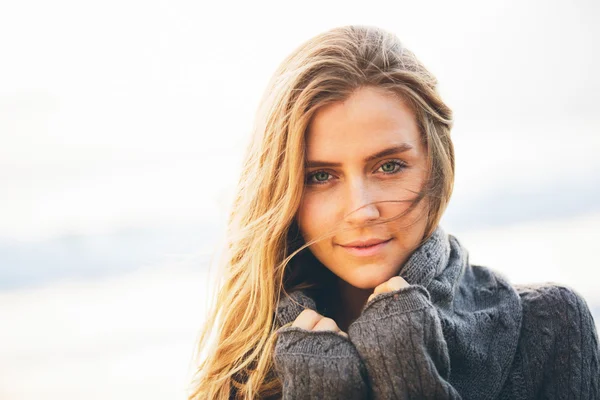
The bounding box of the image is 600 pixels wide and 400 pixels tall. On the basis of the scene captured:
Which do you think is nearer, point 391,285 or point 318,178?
point 391,285

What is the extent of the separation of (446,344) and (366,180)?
0.47 m

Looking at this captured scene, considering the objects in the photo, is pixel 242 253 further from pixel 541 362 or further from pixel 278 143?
pixel 541 362

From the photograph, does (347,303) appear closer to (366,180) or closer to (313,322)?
(313,322)

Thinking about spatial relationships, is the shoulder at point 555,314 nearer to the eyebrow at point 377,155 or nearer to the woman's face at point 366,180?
the woman's face at point 366,180

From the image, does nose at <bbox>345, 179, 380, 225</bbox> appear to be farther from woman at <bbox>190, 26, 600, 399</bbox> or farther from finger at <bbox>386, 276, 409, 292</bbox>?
finger at <bbox>386, 276, 409, 292</bbox>

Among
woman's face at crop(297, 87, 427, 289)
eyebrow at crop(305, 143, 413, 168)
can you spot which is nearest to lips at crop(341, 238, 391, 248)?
woman's face at crop(297, 87, 427, 289)

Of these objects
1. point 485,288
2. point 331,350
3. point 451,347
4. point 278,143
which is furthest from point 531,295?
point 278,143

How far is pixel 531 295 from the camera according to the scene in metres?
2.11

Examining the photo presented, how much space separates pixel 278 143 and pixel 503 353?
0.83 meters

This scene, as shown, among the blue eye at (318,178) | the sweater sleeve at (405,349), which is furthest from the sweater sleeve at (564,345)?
the blue eye at (318,178)

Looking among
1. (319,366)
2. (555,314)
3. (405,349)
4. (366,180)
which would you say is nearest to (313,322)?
(319,366)

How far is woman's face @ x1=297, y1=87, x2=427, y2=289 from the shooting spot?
Result: 195 centimetres

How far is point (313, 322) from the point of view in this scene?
200cm

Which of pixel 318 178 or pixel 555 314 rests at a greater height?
pixel 318 178
